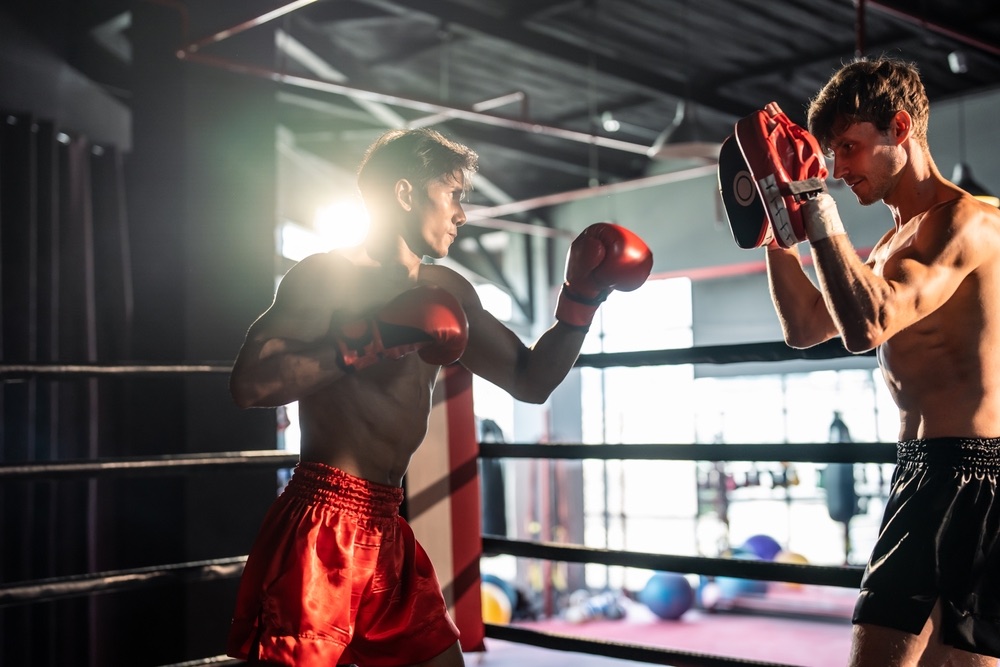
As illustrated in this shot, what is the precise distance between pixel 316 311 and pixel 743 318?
32.5 ft

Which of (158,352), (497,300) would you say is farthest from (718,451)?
(497,300)

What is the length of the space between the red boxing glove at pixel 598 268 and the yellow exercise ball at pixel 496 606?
6122mm

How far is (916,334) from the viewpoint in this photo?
1478mm

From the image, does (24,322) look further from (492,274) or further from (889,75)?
(492,274)

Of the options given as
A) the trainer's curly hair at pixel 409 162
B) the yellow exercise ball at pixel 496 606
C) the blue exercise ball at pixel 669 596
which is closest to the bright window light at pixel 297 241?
the yellow exercise ball at pixel 496 606

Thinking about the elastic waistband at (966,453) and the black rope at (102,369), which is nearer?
the elastic waistband at (966,453)

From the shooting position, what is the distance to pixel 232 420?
11.4 ft

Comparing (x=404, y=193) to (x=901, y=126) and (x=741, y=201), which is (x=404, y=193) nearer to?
(x=741, y=201)

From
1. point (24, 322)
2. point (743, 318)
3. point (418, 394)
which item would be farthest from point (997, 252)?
point (743, 318)

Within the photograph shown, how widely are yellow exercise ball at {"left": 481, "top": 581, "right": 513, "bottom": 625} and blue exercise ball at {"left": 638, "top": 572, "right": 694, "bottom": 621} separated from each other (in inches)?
→ 58.9

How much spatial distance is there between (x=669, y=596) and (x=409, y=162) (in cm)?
742

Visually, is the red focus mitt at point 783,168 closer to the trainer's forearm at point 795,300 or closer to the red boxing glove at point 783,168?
the red boxing glove at point 783,168

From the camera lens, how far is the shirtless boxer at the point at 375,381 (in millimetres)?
1563

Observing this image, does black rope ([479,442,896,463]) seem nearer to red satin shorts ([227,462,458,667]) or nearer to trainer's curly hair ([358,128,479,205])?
red satin shorts ([227,462,458,667])
